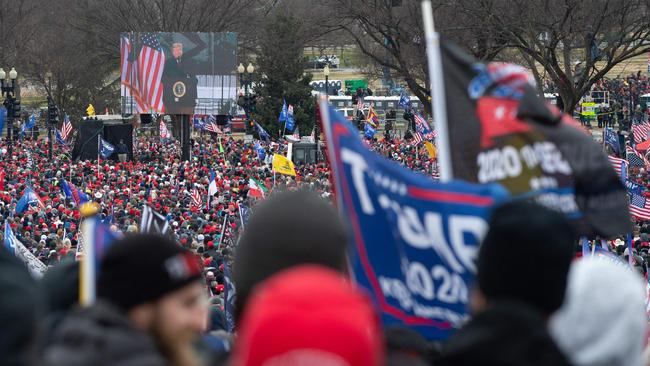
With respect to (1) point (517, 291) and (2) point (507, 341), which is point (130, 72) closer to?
(1) point (517, 291)

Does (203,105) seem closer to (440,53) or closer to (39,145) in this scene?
(39,145)

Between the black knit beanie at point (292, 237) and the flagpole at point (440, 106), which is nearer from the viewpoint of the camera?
the black knit beanie at point (292, 237)

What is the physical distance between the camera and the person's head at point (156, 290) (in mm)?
3051

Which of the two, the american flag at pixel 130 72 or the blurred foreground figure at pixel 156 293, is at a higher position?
the american flag at pixel 130 72

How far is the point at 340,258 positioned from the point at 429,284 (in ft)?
5.14

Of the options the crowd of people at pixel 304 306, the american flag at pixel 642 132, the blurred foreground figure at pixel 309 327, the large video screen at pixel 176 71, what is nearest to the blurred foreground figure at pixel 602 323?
the crowd of people at pixel 304 306

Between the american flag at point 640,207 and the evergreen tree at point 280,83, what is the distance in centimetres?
4160

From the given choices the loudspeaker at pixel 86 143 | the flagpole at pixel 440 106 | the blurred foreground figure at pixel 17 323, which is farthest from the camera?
the loudspeaker at pixel 86 143

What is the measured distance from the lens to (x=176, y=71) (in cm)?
4953

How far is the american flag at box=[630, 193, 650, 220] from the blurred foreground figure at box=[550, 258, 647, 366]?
59.9ft

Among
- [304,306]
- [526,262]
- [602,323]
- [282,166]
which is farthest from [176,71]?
[304,306]

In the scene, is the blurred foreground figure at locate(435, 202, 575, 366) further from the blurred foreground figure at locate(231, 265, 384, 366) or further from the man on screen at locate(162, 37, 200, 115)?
the man on screen at locate(162, 37, 200, 115)

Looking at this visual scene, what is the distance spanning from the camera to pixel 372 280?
448 cm

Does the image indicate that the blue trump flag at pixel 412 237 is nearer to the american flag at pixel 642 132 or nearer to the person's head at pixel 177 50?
the american flag at pixel 642 132
